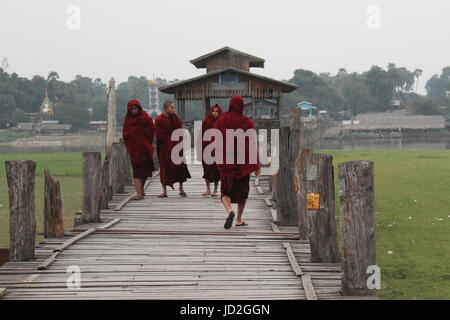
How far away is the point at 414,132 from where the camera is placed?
2992 inches

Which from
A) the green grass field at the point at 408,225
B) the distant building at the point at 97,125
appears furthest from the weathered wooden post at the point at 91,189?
the distant building at the point at 97,125

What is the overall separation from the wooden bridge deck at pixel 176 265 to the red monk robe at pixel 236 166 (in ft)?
1.50

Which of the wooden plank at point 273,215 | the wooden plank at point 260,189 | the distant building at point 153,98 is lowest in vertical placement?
the wooden plank at point 273,215

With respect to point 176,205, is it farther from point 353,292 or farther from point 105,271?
point 353,292

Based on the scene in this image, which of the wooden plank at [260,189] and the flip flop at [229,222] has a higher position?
the flip flop at [229,222]

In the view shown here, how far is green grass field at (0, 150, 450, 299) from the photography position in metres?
7.93

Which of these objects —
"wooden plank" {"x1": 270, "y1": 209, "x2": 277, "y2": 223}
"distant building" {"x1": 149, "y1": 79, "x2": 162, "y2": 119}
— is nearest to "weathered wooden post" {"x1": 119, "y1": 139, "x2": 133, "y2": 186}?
"wooden plank" {"x1": 270, "y1": 209, "x2": 277, "y2": 223}

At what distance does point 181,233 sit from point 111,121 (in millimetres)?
7952

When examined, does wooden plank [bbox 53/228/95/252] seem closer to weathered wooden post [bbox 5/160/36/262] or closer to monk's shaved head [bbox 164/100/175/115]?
weathered wooden post [bbox 5/160/36/262]

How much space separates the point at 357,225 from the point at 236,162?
10.5ft

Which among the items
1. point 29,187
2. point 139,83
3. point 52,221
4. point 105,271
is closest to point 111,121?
point 52,221

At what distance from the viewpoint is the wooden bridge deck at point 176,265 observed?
197 inches

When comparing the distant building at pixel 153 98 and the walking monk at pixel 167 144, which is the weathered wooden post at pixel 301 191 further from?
the distant building at pixel 153 98

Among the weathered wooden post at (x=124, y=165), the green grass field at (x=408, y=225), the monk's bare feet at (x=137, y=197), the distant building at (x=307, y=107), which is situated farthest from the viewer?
the distant building at (x=307, y=107)
